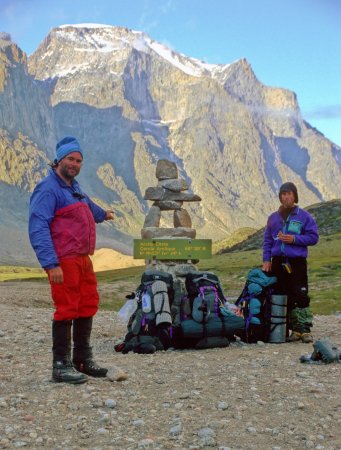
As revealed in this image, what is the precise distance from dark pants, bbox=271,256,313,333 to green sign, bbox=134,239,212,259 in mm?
6331

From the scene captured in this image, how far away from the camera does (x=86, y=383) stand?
798 cm

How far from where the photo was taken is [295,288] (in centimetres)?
1198

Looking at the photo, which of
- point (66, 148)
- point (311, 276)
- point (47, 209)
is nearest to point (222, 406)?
point (47, 209)

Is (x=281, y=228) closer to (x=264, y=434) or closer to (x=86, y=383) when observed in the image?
(x=86, y=383)

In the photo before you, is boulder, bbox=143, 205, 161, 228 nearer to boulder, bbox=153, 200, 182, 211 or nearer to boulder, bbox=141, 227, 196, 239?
boulder, bbox=153, 200, 182, 211

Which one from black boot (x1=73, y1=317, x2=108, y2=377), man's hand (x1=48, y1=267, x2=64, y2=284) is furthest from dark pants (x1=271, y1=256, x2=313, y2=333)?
man's hand (x1=48, y1=267, x2=64, y2=284)

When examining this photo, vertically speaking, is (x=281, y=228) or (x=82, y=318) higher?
(x=281, y=228)

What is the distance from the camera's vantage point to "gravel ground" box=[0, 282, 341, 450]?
18.8 feet

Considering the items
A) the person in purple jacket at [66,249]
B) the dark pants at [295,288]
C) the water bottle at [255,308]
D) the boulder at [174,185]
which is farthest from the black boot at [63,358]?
→ the boulder at [174,185]

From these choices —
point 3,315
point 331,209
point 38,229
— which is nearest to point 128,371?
point 38,229

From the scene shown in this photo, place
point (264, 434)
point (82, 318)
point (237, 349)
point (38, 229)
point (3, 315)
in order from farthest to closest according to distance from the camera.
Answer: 1. point (3, 315)
2. point (237, 349)
3. point (82, 318)
4. point (38, 229)
5. point (264, 434)

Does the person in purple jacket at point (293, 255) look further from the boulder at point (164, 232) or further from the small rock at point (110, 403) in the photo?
the boulder at point (164, 232)

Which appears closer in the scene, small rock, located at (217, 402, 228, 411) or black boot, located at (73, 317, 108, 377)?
small rock, located at (217, 402, 228, 411)

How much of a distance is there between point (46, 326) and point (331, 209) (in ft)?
218
